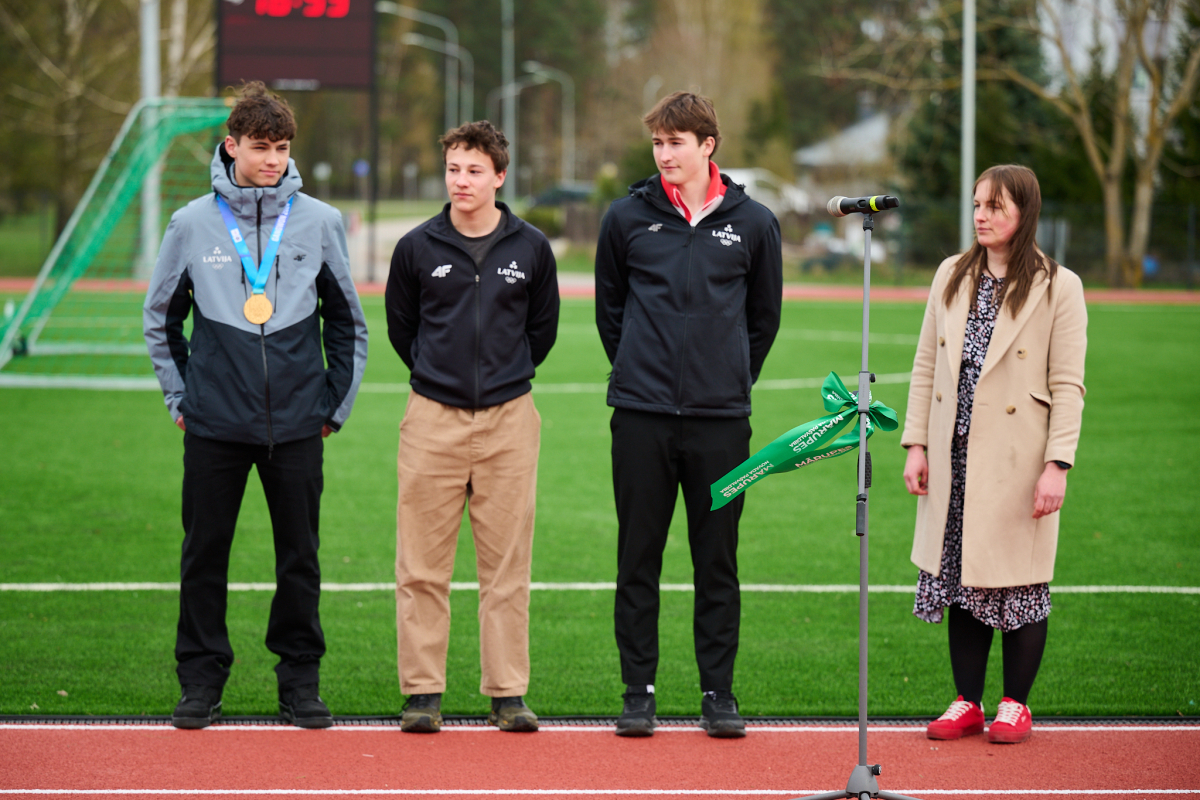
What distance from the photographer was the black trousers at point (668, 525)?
4328 mm

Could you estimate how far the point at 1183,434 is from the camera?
35.6 feet

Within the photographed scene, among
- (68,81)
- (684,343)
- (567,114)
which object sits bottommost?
(684,343)

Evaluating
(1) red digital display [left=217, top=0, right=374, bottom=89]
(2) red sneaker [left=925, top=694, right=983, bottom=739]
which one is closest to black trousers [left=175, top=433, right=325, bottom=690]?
(2) red sneaker [left=925, top=694, right=983, bottom=739]

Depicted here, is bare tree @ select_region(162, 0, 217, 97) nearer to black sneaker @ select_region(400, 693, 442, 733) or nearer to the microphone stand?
black sneaker @ select_region(400, 693, 442, 733)

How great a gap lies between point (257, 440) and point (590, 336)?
15.0 meters

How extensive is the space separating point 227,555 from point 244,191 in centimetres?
129

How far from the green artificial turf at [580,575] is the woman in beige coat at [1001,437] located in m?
0.56

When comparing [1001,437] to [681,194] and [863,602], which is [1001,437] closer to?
[863,602]

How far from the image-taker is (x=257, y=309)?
4293mm

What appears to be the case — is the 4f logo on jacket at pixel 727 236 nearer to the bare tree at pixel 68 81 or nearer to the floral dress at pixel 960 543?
the floral dress at pixel 960 543

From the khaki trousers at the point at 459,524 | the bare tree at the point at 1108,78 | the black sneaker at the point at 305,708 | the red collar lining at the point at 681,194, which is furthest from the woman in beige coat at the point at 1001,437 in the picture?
the bare tree at the point at 1108,78

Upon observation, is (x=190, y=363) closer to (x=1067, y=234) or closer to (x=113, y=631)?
(x=113, y=631)

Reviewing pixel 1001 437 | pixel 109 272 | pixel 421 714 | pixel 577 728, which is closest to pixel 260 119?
pixel 421 714

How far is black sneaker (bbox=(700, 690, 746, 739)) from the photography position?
4.33 metres
